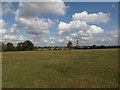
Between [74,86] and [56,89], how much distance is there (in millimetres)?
1225

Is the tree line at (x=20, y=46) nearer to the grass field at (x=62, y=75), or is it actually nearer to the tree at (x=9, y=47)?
the tree at (x=9, y=47)

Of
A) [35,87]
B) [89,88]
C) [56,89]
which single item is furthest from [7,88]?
[89,88]

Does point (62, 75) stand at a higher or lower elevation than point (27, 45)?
lower

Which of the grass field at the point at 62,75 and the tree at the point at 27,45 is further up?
the tree at the point at 27,45


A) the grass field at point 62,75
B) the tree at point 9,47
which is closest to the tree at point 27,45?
the tree at point 9,47

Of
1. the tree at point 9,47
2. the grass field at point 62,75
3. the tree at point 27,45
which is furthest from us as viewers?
the tree at point 27,45

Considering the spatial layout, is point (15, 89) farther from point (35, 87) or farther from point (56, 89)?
point (56, 89)

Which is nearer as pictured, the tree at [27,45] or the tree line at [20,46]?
the tree line at [20,46]

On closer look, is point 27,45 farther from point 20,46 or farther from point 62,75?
point 62,75

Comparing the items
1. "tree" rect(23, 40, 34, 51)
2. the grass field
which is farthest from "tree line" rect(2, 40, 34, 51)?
the grass field

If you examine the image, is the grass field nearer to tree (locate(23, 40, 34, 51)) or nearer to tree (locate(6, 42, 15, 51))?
tree (locate(6, 42, 15, 51))

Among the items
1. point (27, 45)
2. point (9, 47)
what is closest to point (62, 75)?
point (9, 47)

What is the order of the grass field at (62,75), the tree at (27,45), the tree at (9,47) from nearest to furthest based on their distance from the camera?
the grass field at (62,75) < the tree at (9,47) < the tree at (27,45)

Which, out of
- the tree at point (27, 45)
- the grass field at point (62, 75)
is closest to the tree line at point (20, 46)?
the tree at point (27, 45)
